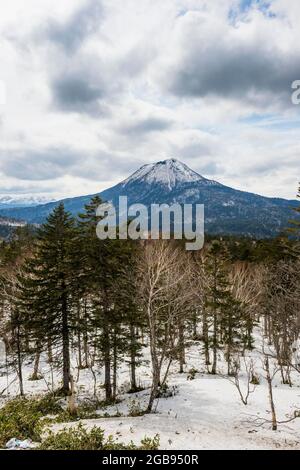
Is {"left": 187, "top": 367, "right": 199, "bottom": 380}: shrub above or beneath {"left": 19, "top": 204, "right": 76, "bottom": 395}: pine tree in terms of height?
beneath

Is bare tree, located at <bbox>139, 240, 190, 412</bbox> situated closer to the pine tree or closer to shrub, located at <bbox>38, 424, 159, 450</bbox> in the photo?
shrub, located at <bbox>38, 424, 159, 450</bbox>

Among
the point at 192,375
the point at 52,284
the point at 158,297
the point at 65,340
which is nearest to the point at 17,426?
the point at 158,297

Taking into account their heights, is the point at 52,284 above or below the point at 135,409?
above

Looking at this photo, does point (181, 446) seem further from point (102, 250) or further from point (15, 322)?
point (15, 322)

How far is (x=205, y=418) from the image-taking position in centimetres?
1673

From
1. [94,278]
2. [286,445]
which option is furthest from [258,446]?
[94,278]

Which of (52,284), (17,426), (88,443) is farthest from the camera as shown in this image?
(52,284)

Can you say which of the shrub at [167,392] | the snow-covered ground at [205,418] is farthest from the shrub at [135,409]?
the shrub at [167,392]

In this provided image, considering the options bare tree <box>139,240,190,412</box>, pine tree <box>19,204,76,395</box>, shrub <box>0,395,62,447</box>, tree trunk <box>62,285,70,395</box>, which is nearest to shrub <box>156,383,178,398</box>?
bare tree <box>139,240,190,412</box>

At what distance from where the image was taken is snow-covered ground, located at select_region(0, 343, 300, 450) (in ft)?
43.3

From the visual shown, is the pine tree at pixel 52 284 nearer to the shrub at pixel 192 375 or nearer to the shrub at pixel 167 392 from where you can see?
the shrub at pixel 167 392

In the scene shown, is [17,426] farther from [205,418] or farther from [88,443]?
[205,418]

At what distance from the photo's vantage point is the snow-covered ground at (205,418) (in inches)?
520

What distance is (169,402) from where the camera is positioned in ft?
64.8
